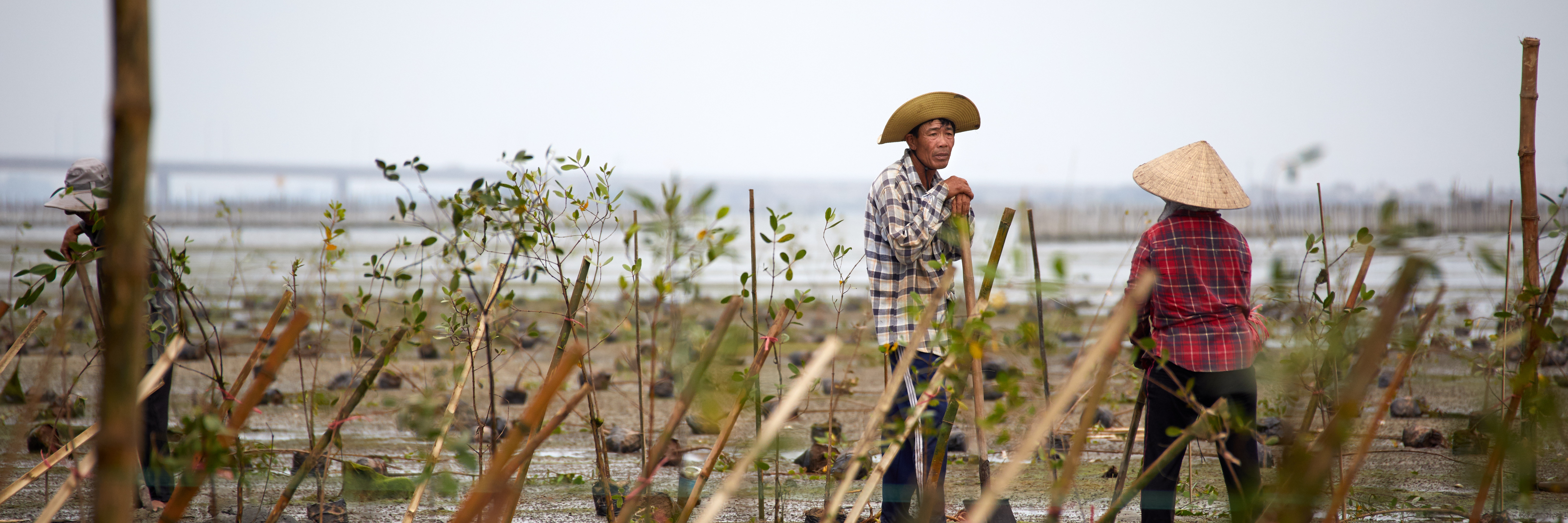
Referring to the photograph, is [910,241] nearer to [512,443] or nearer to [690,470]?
[690,470]

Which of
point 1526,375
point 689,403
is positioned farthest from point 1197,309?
point 689,403

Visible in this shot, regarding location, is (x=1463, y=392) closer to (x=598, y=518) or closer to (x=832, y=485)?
(x=832, y=485)

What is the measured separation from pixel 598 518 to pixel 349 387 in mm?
1295

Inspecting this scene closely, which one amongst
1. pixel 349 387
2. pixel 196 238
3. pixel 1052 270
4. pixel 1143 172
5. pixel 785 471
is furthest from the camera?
pixel 196 238

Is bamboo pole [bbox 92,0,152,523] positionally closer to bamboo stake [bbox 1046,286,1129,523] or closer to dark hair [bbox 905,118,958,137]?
bamboo stake [bbox 1046,286,1129,523]

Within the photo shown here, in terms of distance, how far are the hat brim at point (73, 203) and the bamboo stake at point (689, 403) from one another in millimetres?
2313

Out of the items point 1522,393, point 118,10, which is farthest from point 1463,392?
point 118,10

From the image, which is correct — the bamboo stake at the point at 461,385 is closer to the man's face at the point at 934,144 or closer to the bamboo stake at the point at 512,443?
the bamboo stake at the point at 512,443

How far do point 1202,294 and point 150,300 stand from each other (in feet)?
11.5

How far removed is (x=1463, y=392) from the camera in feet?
19.6

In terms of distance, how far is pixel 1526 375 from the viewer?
5.22 feet

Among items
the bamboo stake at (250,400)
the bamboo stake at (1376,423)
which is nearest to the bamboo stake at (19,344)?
the bamboo stake at (250,400)

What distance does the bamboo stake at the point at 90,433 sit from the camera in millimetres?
1322

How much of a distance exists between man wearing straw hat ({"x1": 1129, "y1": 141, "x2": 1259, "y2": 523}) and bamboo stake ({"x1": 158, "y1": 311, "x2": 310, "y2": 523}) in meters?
2.20
